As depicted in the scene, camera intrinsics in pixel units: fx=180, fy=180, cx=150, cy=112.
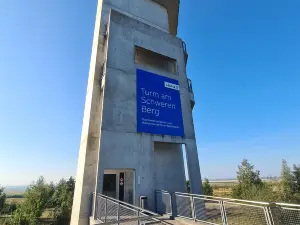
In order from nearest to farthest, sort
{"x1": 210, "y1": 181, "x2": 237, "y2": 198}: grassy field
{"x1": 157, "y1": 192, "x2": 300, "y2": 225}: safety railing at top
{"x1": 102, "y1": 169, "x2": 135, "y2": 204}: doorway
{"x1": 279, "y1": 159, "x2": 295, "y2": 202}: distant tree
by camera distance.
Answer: {"x1": 157, "y1": 192, "x2": 300, "y2": 225}: safety railing at top < {"x1": 102, "y1": 169, "x2": 135, "y2": 204}: doorway < {"x1": 279, "y1": 159, "x2": 295, "y2": 202}: distant tree < {"x1": 210, "y1": 181, "x2": 237, "y2": 198}: grassy field

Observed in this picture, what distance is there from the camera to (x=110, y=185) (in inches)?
419

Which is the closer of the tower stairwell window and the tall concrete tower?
the tall concrete tower

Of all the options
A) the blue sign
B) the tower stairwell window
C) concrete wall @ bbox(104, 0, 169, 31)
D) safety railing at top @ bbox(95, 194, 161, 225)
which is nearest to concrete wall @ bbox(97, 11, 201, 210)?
the blue sign

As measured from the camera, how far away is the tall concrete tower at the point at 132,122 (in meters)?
10.2

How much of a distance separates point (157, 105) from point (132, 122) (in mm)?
2328

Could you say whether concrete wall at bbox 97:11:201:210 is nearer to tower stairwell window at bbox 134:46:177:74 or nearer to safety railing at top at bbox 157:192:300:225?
tower stairwell window at bbox 134:46:177:74

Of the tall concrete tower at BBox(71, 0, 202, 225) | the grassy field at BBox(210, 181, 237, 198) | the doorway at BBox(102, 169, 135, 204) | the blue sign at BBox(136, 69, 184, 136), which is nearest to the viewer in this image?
the tall concrete tower at BBox(71, 0, 202, 225)

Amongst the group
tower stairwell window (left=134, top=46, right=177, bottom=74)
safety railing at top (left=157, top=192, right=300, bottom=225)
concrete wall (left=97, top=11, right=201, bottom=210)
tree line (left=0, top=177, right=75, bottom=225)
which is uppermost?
tower stairwell window (left=134, top=46, right=177, bottom=74)

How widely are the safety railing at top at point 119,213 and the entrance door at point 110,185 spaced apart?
1684 mm

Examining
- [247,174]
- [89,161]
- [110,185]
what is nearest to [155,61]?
[89,161]

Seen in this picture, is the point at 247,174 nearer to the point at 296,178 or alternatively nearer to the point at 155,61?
the point at 296,178

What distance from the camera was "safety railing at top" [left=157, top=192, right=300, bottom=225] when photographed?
4623mm

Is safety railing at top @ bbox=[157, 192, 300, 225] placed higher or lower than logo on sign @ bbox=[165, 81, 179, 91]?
lower

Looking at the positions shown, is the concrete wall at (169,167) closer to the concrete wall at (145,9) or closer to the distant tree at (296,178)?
the concrete wall at (145,9)
